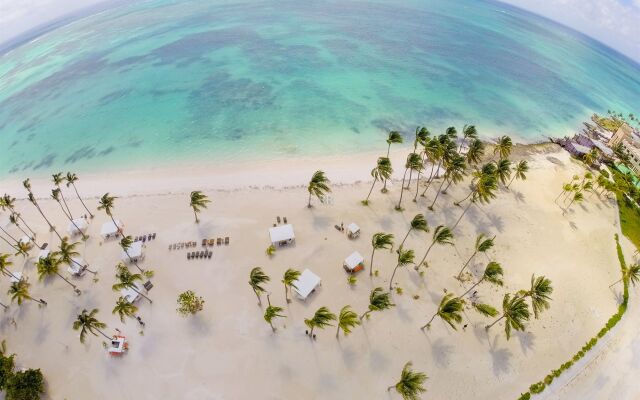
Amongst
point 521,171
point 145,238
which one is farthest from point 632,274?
point 145,238

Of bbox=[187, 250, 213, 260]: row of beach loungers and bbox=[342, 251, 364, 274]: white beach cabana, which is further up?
bbox=[342, 251, 364, 274]: white beach cabana

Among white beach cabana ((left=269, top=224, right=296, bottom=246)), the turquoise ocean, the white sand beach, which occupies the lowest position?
the white sand beach

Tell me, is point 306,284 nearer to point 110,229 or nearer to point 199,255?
point 199,255

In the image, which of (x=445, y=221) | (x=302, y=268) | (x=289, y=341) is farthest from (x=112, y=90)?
(x=445, y=221)

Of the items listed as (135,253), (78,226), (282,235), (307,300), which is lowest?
(307,300)

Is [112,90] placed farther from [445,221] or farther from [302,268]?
[445,221]

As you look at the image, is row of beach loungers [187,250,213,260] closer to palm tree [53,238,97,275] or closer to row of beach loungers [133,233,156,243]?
row of beach loungers [133,233,156,243]

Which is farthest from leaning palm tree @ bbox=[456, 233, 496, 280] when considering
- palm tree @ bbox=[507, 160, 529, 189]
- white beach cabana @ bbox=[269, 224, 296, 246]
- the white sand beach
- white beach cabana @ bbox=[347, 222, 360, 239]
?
white beach cabana @ bbox=[269, 224, 296, 246]

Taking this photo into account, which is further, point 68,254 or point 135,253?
point 135,253
